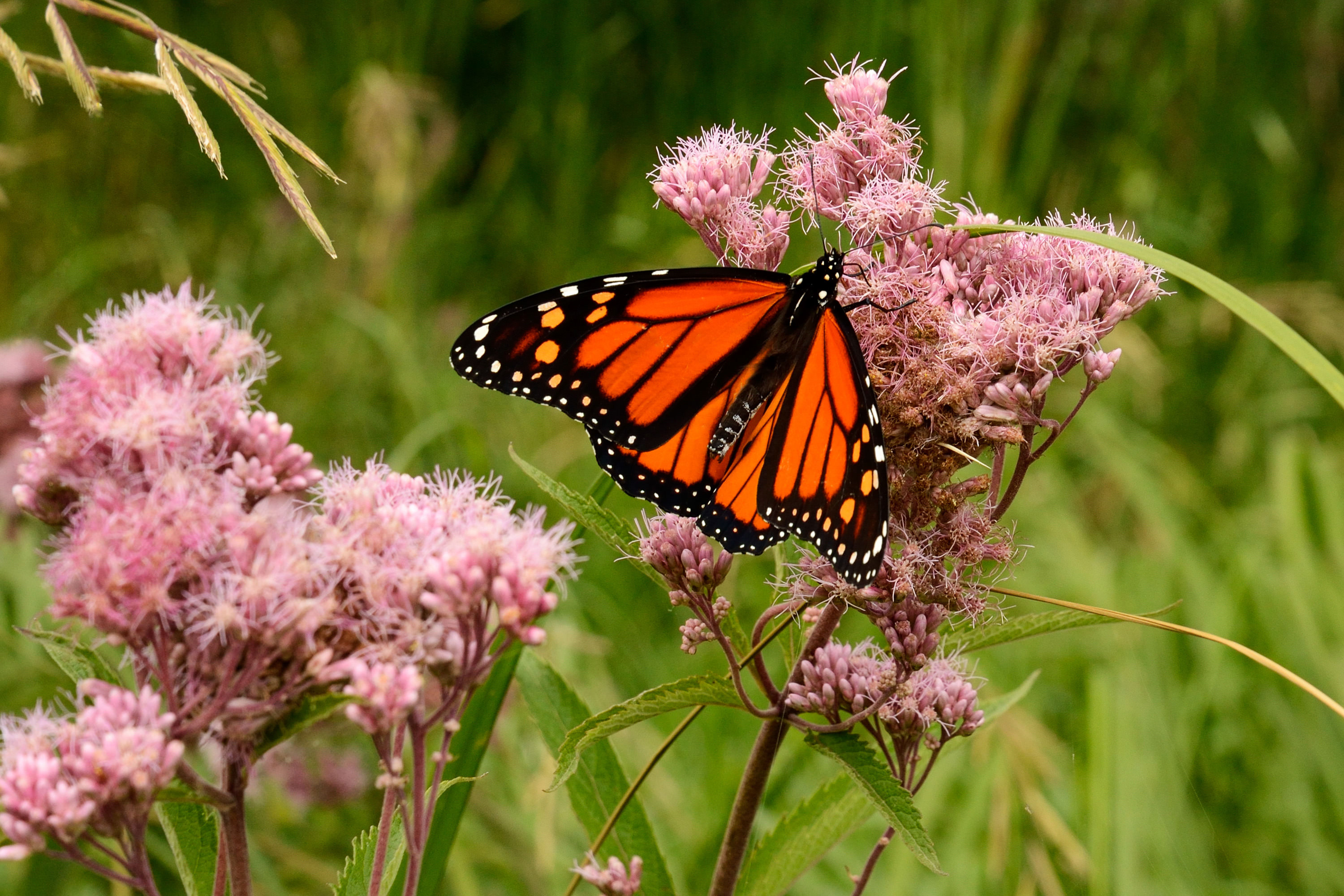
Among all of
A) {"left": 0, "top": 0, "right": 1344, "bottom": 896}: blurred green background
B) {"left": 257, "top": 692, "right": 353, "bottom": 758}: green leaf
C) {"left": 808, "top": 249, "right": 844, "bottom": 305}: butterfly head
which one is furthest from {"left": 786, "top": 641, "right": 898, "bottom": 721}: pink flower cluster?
{"left": 0, "top": 0, "right": 1344, "bottom": 896}: blurred green background

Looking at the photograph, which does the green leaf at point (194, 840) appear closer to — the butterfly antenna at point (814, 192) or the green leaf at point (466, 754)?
the green leaf at point (466, 754)

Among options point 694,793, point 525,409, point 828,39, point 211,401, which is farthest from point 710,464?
point 828,39

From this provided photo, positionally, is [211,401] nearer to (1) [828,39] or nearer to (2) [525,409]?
(2) [525,409]

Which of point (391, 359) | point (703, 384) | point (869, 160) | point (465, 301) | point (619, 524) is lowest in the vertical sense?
point (619, 524)

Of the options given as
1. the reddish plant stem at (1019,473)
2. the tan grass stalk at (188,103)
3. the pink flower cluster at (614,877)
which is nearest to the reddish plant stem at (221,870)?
the pink flower cluster at (614,877)

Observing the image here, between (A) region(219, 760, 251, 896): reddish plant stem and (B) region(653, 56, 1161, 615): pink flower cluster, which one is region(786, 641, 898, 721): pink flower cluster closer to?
(B) region(653, 56, 1161, 615): pink flower cluster

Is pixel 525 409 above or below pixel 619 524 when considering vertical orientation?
above
